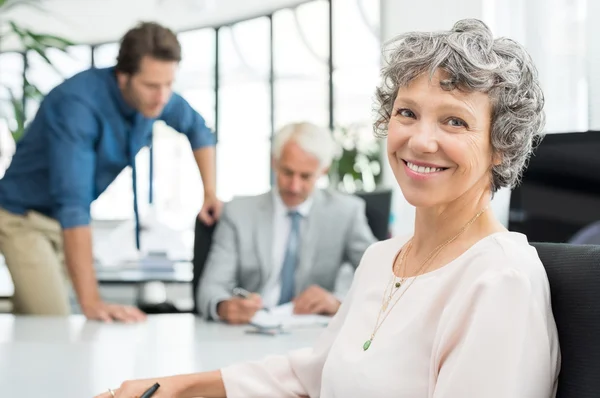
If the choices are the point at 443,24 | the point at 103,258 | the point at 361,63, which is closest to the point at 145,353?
the point at 443,24

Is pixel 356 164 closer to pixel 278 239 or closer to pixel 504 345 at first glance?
pixel 278 239

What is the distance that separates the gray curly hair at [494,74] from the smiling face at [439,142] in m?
0.01

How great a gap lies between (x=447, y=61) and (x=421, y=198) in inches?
7.8

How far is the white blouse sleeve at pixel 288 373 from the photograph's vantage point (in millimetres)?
1314

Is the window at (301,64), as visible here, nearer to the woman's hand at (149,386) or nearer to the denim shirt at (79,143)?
the denim shirt at (79,143)

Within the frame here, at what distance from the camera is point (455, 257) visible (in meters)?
1.11

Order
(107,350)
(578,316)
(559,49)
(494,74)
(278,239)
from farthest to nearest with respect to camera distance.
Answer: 1. (559,49)
2. (278,239)
3. (107,350)
4. (494,74)
5. (578,316)

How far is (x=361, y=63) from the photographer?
8.07m

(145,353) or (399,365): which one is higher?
(399,365)

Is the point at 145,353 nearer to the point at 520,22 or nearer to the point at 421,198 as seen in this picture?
the point at 421,198

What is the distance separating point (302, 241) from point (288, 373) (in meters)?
1.66

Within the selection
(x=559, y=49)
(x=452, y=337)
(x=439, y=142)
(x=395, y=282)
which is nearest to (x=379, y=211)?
(x=559, y=49)

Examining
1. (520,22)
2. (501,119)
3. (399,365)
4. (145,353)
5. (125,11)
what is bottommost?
(145,353)

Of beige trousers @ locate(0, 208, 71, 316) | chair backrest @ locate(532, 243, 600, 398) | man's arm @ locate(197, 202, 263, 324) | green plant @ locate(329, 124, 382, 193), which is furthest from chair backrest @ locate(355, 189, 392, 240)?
green plant @ locate(329, 124, 382, 193)
